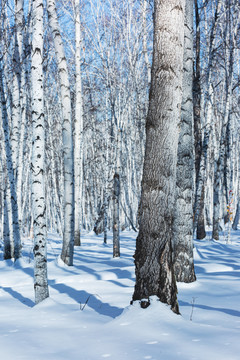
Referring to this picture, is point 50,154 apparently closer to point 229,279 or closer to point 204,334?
point 229,279

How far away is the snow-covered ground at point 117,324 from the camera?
2471 mm

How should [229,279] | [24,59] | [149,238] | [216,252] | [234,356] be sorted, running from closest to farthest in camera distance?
[234,356] → [149,238] → [229,279] → [24,59] → [216,252]

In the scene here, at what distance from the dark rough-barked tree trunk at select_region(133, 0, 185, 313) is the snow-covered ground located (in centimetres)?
21

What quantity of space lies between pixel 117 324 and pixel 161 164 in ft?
4.69

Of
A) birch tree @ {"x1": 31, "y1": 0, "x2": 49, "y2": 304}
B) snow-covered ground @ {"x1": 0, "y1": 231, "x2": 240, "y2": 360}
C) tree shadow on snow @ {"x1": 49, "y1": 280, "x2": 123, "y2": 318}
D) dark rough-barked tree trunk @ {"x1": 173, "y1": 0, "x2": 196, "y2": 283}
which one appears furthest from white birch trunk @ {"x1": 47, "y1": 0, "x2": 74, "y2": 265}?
birch tree @ {"x1": 31, "y1": 0, "x2": 49, "y2": 304}

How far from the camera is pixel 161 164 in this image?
3.33 metres

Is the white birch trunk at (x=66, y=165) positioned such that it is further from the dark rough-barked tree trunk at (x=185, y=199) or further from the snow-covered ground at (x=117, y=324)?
the dark rough-barked tree trunk at (x=185, y=199)

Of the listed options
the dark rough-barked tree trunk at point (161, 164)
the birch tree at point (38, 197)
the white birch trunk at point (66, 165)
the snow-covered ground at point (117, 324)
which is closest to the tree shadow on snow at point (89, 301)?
the snow-covered ground at point (117, 324)

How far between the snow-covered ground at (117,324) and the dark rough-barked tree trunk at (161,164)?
215 millimetres

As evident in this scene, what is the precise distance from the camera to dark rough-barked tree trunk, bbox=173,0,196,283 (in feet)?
17.5

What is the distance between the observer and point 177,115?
341 cm

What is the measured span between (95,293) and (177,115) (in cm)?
287

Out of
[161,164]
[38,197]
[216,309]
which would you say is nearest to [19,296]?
[38,197]

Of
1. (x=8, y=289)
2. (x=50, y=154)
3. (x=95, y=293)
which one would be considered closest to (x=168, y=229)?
(x=95, y=293)
